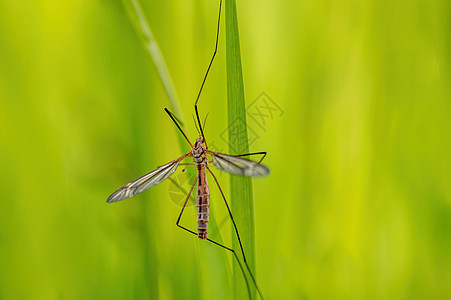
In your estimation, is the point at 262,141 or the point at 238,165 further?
the point at 262,141

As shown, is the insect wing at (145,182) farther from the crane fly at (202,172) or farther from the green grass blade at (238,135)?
the green grass blade at (238,135)

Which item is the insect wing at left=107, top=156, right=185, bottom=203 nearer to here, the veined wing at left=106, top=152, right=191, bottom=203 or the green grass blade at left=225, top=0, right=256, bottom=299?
the veined wing at left=106, top=152, right=191, bottom=203

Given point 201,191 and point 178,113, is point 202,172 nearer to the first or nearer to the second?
point 201,191

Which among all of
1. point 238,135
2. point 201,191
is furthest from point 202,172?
point 238,135

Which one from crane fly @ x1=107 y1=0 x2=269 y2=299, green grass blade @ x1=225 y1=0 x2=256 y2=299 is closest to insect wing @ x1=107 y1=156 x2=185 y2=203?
crane fly @ x1=107 y1=0 x2=269 y2=299

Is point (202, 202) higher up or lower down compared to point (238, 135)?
lower down

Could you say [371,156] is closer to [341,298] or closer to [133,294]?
[341,298]
